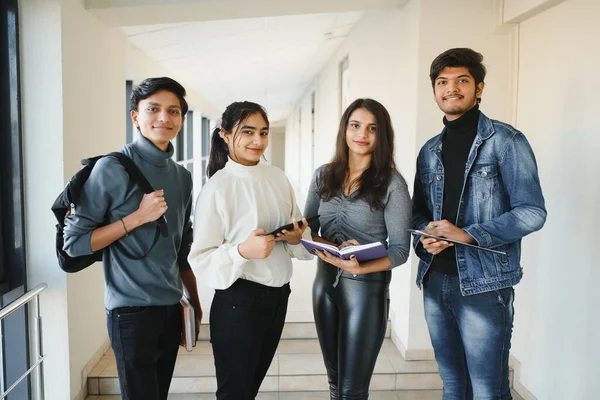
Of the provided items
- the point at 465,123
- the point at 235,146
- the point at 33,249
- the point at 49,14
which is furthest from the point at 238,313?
the point at 49,14

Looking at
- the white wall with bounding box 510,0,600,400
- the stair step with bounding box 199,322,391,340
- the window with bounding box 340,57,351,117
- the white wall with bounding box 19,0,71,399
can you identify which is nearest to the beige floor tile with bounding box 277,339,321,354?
the stair step with bounding box 199,322,391,340

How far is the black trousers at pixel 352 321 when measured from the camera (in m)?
1.69

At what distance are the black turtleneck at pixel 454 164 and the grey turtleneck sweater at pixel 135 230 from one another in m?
0.94

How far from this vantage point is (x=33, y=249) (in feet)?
8.11

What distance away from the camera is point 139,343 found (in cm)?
156

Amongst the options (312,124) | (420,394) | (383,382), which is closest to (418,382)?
(420,394)

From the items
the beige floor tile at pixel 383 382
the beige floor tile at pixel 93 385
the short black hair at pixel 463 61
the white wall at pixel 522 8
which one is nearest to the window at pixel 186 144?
the beige floor tile at pixel 93 385

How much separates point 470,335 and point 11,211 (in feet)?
7.30

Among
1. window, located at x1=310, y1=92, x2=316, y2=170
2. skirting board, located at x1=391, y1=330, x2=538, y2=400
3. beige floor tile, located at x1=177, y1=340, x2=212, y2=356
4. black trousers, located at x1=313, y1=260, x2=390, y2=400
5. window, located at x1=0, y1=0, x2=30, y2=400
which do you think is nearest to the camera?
black trousers, located at x1=313, y1=260, x2=390, y2=400

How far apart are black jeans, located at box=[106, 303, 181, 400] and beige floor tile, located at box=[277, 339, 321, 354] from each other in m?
1.77

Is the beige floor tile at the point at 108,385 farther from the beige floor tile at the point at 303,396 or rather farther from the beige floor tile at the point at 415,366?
the beige floor tile at the point at 415,366

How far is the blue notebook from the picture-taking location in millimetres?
1463

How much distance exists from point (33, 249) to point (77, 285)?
1.08 feet

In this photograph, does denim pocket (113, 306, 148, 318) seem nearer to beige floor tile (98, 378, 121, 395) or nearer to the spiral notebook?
the spiral notebook
